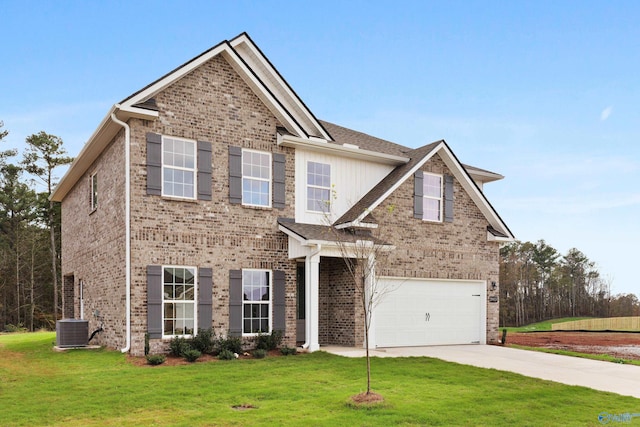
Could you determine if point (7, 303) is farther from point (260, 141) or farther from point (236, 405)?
point (236, 405)

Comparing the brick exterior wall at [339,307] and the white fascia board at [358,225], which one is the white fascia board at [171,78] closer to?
the white fascia board at [358,225]

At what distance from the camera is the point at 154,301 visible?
1420cm

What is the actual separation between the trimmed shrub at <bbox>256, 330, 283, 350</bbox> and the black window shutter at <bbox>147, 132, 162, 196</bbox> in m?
4.86

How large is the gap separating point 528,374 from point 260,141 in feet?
31.1

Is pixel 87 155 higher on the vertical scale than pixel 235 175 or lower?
higher

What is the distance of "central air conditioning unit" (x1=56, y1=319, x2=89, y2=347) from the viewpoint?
1620 cm

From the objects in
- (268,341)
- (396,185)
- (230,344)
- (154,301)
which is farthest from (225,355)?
(396,185)

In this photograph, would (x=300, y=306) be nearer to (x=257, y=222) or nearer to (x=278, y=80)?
(x=257, y=222)

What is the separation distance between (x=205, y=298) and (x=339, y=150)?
6339mm

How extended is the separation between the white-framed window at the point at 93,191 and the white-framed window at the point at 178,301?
4.97 metres

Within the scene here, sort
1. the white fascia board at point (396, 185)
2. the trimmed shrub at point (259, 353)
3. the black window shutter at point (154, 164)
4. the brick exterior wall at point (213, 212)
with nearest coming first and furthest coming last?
the brick exterior wall at point (213, 212) → the black window shutter at point (154, 164) → the trimmed shrub at point (259, 353) → the white fascia board at point (396, 185)

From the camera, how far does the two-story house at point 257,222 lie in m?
14.5

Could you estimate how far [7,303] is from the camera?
4294 cm

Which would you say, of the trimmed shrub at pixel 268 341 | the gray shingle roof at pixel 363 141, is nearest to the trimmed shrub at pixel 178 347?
the trimmed shrub at pixel 268 341
